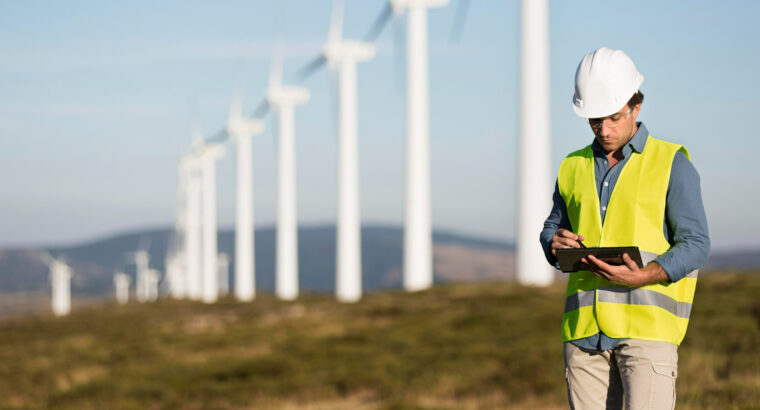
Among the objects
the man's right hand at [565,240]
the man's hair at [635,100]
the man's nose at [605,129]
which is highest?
the man's hair at [635,100]

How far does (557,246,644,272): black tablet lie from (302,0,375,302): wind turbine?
180 feet

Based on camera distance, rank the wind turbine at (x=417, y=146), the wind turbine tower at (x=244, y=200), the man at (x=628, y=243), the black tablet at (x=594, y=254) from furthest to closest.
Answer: the wind turbine tower at (x=244, y=200) → the wind turbine at (x=417, y=146) → the man at (x=628, y=243) → the black tablet at (x=594, y=254)

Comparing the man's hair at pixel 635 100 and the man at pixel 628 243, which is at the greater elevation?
the man's hair at pixel 635 100

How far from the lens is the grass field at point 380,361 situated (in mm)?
18938

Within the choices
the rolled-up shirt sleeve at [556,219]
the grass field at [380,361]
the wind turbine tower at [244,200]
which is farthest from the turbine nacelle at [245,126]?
the rolled-up shirt sleeve at [556,219]

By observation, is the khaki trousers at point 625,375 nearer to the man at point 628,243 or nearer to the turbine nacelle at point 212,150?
the man at point 628,243

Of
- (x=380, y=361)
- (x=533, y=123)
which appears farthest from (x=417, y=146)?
(x=380, y=361)

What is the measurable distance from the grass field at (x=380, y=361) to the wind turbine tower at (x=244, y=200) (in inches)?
1655

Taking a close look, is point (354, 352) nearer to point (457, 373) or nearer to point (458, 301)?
point (457, 373)

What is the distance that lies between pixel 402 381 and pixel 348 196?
39.2 meters

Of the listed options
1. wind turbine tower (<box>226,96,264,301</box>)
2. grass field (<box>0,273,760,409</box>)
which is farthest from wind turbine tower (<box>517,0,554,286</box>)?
wind turbine tower (<box>226,96,264,301</box>)

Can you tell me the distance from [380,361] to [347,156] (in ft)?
120

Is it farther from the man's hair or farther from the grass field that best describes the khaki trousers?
the grass field

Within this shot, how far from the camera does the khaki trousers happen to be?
5402mm
